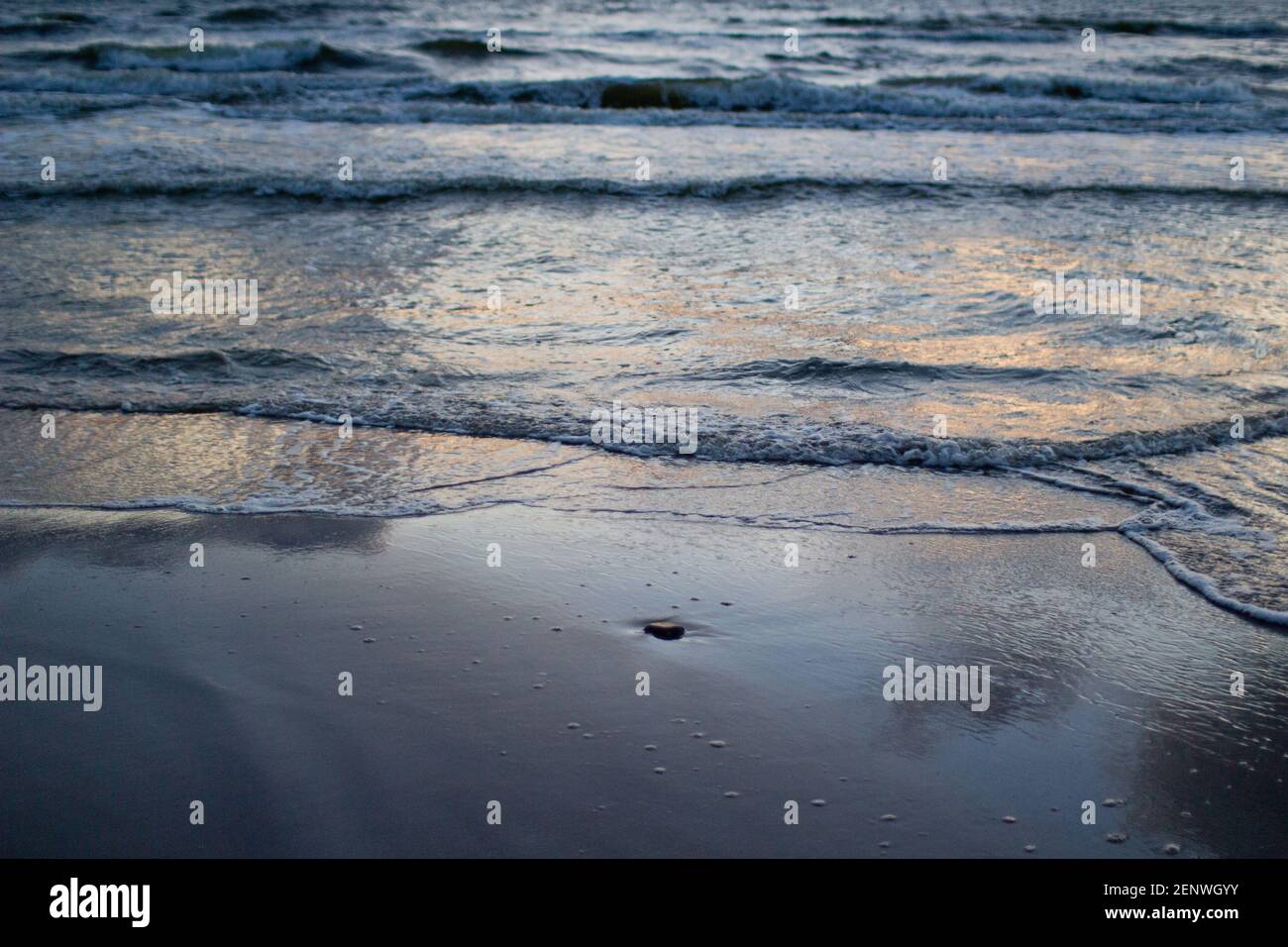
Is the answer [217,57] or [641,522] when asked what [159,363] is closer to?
[641,522]

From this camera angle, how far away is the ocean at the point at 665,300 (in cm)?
509

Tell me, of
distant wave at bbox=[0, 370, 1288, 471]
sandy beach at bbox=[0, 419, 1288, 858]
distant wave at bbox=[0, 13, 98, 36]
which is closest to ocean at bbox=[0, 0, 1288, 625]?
distant wave at bbox=[0, 370, 1288, 471]

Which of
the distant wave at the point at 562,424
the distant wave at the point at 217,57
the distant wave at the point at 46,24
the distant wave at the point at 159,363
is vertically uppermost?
the distant wave at the point at 46,24

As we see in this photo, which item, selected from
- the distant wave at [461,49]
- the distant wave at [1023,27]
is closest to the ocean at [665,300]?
the distant wave at [461,49]

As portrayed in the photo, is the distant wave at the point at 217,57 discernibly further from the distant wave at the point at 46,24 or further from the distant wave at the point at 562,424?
the distant wave at the point at 562,424

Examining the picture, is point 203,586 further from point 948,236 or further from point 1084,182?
point 1084,182

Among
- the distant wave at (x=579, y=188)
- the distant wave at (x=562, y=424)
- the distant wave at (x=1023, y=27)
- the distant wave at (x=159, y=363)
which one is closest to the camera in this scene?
the distant wave at (x=562, y=424)

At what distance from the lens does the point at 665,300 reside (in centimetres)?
788

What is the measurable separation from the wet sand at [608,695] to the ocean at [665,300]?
42 centimetres

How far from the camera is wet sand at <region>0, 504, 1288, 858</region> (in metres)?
2.84

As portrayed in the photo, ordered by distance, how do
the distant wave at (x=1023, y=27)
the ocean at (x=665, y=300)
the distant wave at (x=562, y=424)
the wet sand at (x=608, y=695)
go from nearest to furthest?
the wet sand at (x=608, y=695)
the ocean at (x=665, y=300)
the distant wave at (x=562, y=424)
the distant wave at (x=1023, y=27)

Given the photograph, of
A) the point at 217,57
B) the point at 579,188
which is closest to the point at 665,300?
the point at 579,188

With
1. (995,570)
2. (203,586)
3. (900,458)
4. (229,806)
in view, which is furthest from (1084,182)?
(229,806)

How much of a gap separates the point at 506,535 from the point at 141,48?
19048 millimetres
